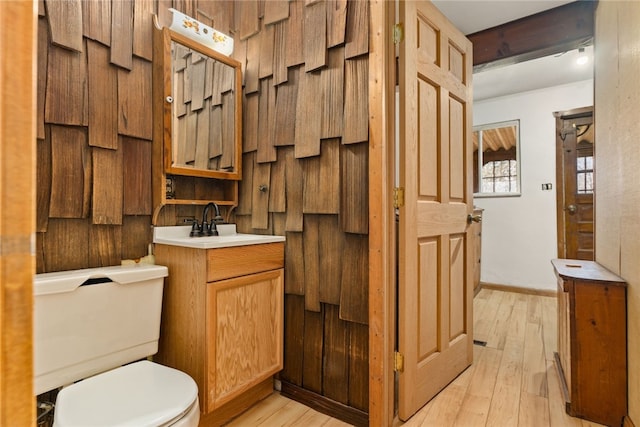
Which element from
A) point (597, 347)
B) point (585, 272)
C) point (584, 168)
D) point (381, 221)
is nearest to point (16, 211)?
point (381, 221)

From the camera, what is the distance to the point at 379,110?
1521mm

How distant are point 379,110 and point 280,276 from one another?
1.03 m

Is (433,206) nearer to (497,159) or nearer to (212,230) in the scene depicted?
(212,230)

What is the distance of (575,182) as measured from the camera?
12.2 feet

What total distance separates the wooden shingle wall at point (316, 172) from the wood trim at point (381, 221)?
0.18ft

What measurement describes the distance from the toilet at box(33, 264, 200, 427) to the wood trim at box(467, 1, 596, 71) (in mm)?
2872

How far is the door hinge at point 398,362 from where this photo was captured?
5.14 feet

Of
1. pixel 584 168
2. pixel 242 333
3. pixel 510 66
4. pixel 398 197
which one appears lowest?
pixel 242 333

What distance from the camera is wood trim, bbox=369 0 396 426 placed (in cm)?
151

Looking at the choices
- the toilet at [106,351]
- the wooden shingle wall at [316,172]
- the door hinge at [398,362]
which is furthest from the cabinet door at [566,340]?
the toilet at [106,351]

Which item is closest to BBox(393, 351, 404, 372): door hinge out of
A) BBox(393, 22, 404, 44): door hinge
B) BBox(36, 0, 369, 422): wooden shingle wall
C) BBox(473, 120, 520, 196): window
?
BBox(36, 0, 369, 422): wooden shingle wall

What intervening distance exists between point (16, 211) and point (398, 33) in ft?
5.41

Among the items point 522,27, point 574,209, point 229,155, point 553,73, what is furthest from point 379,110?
point 574,209

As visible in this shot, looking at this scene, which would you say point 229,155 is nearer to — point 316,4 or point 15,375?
point 316,4
